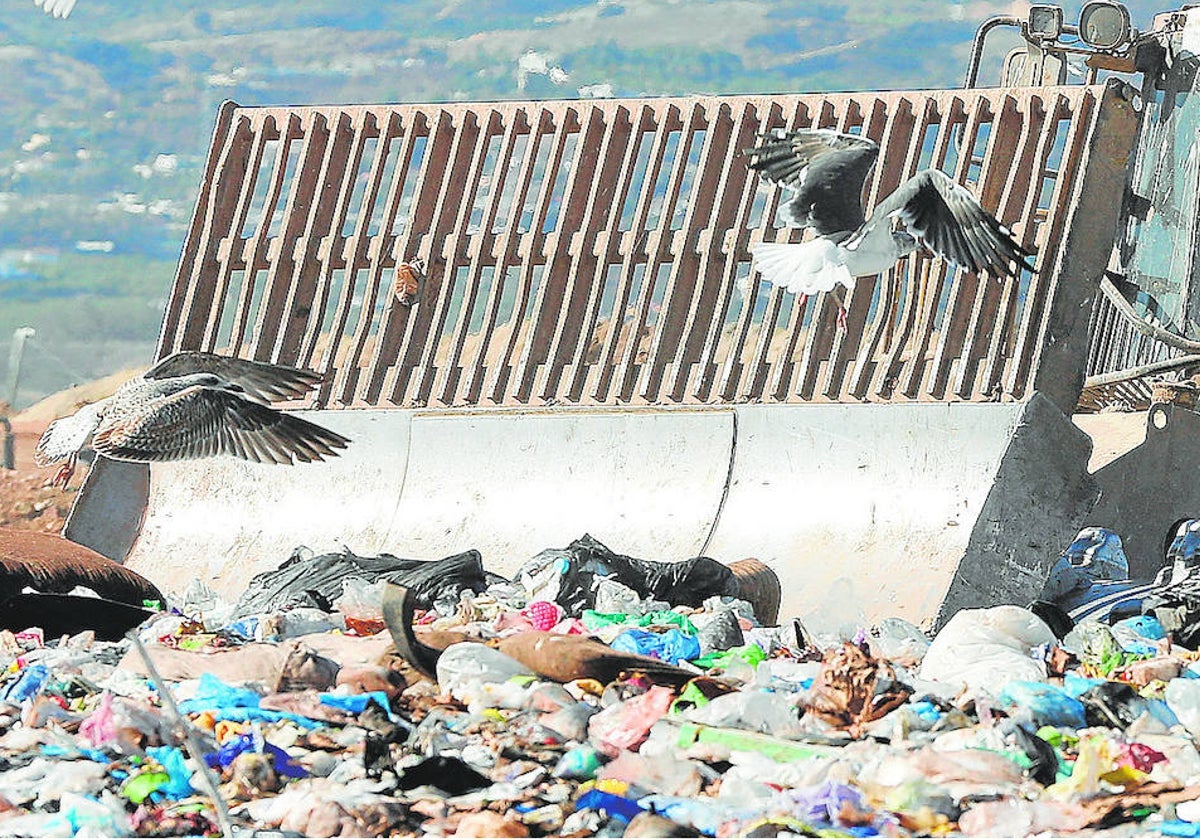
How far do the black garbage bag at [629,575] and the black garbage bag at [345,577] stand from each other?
0.26 m

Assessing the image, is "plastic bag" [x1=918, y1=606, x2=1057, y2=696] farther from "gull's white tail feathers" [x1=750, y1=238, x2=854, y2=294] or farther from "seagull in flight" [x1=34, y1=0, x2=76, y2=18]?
"seagull in flight" [x1=34, y1=0, x2=76, y2=18]

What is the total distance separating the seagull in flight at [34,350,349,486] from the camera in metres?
6.76

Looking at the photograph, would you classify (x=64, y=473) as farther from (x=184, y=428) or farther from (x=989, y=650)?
(x=989, y=650)

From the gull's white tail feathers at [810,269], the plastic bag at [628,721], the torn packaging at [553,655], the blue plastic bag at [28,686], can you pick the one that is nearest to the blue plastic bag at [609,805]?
the plastic bag at [628,721]

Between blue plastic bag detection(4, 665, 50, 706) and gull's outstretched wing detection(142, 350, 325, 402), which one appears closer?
blue plastic bag detection(4, 665, 50, 706)

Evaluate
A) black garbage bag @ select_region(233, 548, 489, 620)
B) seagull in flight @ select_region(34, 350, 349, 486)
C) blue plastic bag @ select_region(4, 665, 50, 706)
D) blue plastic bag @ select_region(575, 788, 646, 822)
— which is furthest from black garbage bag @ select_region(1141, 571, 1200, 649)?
blue plastic bag @ select_region(4, 665, 50, 706)

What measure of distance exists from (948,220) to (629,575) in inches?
74.3

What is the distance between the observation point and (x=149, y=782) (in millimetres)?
4480

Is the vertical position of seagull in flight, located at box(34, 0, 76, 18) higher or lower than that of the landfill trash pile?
higher

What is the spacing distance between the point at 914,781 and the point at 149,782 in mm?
1767

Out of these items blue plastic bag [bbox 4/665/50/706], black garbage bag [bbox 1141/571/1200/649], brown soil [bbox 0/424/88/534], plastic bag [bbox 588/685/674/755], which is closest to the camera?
plastic bag [bbox 588/685/674/755]

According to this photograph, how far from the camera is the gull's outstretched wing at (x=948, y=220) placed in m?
7.49

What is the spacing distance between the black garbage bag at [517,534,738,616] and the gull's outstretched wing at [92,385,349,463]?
1.10 metres

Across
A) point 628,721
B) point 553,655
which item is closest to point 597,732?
point 628,721
